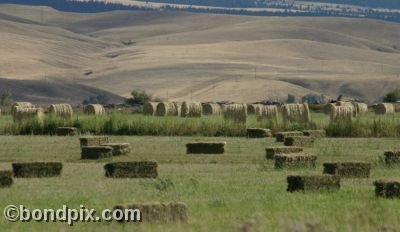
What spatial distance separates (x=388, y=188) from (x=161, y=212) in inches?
174

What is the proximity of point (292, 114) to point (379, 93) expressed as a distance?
4611 inches

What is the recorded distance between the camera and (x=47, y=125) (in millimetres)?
41812

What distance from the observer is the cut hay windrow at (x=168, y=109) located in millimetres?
59862

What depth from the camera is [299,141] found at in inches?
1280

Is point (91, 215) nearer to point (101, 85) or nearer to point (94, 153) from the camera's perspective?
point (94, 153)

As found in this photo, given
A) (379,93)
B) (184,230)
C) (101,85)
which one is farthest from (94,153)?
(101,85)

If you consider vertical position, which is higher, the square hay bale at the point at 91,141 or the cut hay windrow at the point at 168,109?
the cut hay windrow at the point at 168,109

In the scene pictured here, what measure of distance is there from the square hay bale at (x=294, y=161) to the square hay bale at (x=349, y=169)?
2.14 m

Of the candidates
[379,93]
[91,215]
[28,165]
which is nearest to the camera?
[91,215]

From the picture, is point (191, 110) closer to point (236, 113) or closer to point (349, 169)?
point (236, 113)

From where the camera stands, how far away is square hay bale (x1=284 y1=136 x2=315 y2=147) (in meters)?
32.2

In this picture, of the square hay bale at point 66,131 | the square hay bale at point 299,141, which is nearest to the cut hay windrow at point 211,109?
the square hay bale at point 66,131

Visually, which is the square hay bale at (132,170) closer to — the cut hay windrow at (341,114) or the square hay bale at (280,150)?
the square hay bale at (280,150)

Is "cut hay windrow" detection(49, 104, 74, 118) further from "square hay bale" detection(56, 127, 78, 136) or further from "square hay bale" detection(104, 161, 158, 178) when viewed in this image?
"square hay bale" detection(104, 161, 158, 178)
